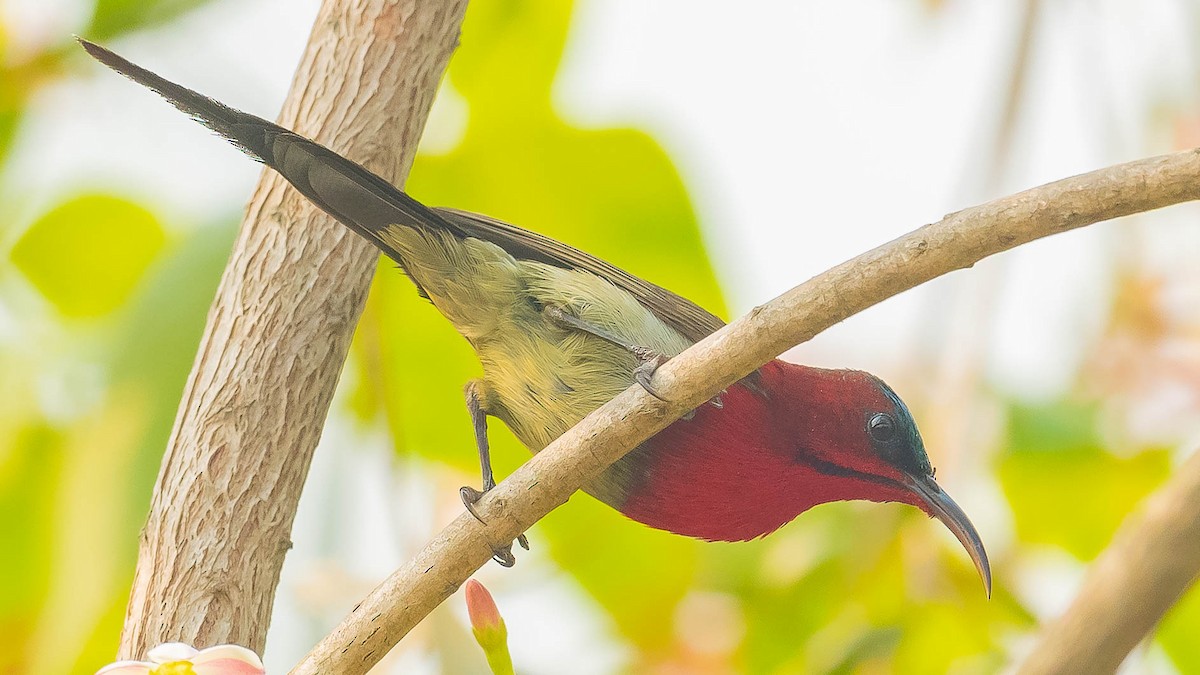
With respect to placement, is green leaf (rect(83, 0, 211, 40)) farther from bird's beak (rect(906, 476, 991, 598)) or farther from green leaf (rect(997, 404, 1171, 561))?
green leaf (rect(997, 404, 1171, 561))

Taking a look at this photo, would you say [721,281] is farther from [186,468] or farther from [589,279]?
[186,468]

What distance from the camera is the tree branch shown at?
186 cm

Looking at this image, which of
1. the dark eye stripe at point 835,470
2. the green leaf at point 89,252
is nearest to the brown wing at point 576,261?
the dark eye stripe at point 835,470

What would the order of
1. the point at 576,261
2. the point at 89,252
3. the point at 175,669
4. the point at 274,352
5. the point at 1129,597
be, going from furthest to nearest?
the point at 89,252 → the point at 576,261 → the point at 274,352 → the point at 1129,597 → the point at 175,669

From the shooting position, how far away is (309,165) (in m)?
2.04

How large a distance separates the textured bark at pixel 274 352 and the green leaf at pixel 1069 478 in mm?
2094

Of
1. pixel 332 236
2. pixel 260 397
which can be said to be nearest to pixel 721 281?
pixel 332 236

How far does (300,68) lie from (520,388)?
794mm

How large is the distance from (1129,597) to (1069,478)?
1.83m

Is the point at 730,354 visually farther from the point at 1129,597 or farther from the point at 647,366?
the point at 1129,597

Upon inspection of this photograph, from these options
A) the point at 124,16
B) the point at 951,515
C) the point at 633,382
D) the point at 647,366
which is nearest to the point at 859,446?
the point at 951,515

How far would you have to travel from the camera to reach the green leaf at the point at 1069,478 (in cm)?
350

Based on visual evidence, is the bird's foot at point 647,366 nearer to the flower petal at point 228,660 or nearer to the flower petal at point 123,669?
the flower petal at point 228,660

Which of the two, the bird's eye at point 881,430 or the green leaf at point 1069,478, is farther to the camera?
the green leaf at point 1069,478
